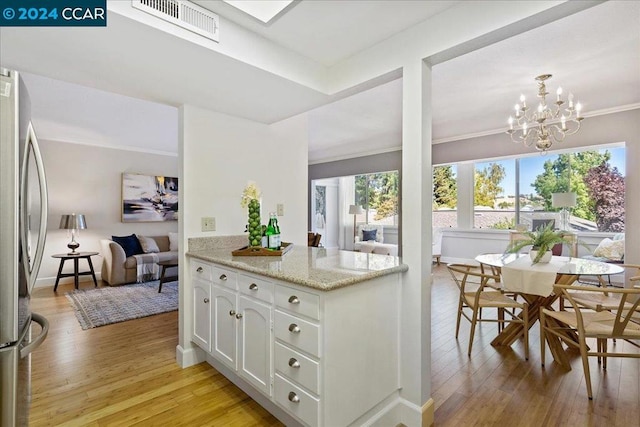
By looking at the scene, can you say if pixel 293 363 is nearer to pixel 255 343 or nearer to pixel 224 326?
pixel 255 343

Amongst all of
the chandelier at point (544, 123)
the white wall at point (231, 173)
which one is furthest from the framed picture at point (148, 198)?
the chandelier at point (544, 123)

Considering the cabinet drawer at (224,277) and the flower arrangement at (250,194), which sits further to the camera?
the flower arrangement at (250,194)

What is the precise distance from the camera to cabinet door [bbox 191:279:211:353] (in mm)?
2305

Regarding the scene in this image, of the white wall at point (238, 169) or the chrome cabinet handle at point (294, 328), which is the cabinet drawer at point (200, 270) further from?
the chrome cabinet handle at point (294, 328)

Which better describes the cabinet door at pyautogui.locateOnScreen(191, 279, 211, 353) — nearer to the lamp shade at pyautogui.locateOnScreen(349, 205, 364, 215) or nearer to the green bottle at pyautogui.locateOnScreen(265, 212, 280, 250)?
the green bottle at pyautogui.locateOnScreen(265, 212, 280, 250)

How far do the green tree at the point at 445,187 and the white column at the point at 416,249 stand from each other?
5.79 metres

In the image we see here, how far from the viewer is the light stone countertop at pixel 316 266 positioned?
1535 millimetres

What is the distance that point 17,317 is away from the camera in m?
1.15

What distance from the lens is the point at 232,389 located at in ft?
7.09

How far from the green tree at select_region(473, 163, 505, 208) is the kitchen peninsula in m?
5.61

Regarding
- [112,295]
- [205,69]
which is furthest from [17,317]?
[112,295]

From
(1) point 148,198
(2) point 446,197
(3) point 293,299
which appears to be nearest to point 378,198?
(2) point 446,197

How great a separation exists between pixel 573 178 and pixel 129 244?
8.26 m

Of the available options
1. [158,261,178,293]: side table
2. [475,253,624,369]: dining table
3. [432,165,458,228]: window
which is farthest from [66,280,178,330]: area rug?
[432,165,458,228]: window
